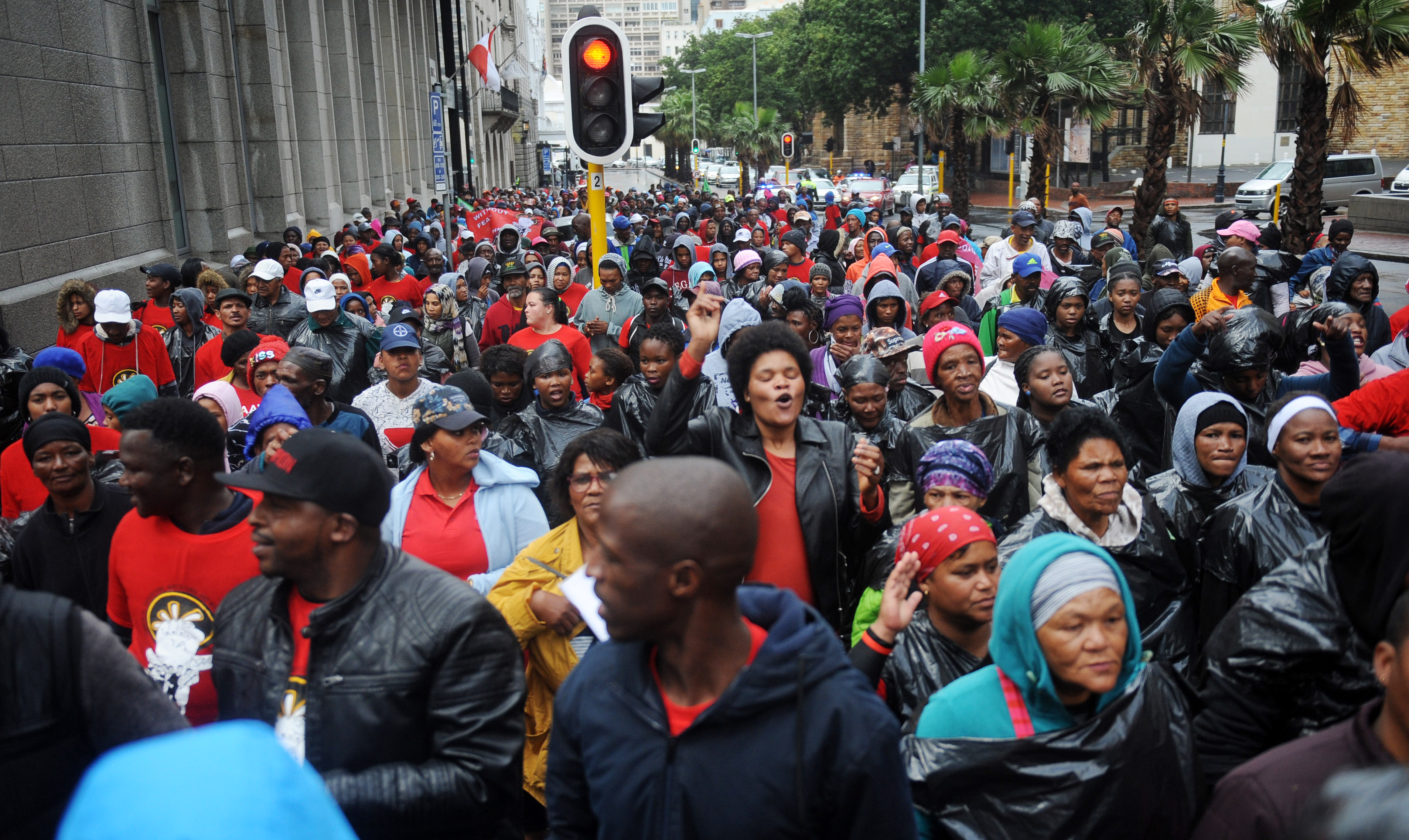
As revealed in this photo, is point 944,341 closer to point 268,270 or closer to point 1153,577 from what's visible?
point 1153,577

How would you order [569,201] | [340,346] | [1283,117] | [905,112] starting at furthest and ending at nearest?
[905,112] → [1283,117] → [569,201] → [340,346]

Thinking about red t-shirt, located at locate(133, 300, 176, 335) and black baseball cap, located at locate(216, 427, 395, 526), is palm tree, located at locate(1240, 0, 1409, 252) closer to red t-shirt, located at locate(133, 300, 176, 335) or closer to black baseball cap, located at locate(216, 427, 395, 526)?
red t-shirt, located at locate(133, 300, 176, 335)

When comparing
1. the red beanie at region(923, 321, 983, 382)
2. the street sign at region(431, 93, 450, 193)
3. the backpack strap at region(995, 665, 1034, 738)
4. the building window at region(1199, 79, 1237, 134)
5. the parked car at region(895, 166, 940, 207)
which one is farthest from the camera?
the building window at region(1199, 79, 1237, 134)

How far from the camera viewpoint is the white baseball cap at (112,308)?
26.1 feet

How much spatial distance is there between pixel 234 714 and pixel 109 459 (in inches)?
117

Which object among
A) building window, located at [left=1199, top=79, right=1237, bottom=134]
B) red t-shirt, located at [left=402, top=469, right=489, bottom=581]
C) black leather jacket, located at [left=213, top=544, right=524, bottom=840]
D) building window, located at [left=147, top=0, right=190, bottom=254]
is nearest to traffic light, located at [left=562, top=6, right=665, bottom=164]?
red t-shirt, located at [left=402, top=469, right=489, bottom=581]

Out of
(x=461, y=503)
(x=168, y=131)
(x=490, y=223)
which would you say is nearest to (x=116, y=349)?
(x=461, y=503)

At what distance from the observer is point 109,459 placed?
5.36m

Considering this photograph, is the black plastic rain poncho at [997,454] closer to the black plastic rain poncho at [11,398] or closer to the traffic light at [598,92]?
the traffic light at [598,92]

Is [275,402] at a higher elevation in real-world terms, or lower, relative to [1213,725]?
higher

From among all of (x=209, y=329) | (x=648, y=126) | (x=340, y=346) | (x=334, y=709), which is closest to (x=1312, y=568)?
(x=334, y=709)

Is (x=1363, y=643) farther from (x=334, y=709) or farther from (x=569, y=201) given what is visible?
(x=569, y=201)

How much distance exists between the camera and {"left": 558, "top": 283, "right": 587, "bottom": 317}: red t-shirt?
11.5 m

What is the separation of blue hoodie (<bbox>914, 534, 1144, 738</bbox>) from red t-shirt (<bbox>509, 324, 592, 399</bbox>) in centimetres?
548
